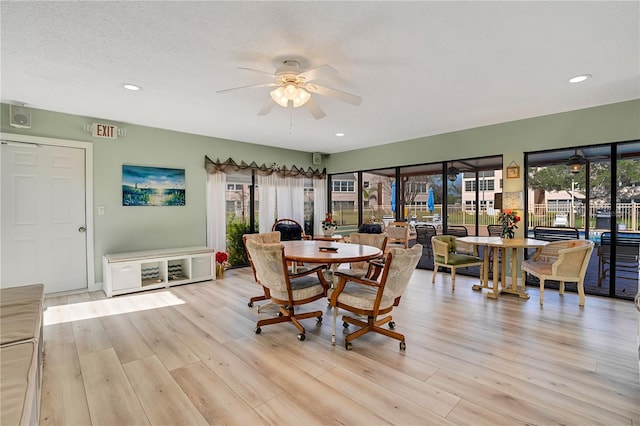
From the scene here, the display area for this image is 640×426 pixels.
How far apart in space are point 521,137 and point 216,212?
206 inches

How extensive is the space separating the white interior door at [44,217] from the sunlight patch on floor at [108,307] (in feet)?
2.35

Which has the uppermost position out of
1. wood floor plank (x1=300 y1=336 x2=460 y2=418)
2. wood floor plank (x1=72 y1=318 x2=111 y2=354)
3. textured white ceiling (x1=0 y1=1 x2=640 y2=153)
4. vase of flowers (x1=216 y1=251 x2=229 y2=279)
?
textured white ceiling (x1=0 y1=1 x2=640 y2=153)

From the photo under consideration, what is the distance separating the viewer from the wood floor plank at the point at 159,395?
1.83 metres

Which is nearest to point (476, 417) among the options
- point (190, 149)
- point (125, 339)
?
point (125, 339)

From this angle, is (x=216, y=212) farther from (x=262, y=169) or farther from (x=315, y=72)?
(x=315, y=72)

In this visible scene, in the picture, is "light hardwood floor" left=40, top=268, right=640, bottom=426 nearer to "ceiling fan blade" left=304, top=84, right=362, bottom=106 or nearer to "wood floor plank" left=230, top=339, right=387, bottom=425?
"wood floor plank" left=230, top=339, right=387, bottom=425

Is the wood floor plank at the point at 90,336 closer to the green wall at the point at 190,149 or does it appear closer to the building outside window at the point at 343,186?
the green wall at the point at 190,149

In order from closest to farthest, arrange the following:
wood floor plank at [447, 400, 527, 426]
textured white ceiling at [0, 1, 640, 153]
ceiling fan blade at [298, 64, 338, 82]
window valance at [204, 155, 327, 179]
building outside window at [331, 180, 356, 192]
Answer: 1. wood floor plank at [447, 400, 527, 426]
2. textured white ceiling at [0, 1, 640, 153]
3. ceiling fan blade at [298, 64, 338, 82]
4. window valance at [204, 155, 327, 179]
5. building outside window at [331, 180, 356, 192]

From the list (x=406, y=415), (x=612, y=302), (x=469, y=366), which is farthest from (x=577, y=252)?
(x=406, y=415)

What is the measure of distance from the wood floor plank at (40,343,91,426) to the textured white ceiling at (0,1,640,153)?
99.1 inches

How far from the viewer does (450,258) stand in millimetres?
4715

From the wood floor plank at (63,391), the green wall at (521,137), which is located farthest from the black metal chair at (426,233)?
the wood floor plank at (63,391)

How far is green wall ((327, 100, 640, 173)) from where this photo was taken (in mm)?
3949

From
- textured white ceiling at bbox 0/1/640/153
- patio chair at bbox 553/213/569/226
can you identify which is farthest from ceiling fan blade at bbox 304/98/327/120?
patio chair at bbox 553/213/569/226
